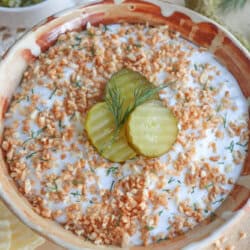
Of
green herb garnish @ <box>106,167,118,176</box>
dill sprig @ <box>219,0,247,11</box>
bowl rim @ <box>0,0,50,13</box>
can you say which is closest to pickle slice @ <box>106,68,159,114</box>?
green herb garnish @ <box>106,167,118,176</box>

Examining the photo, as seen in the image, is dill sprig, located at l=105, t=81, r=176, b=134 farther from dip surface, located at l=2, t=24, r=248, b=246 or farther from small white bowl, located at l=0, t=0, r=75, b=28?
small white bowl, located at l=0, t=0, r=75, b=28

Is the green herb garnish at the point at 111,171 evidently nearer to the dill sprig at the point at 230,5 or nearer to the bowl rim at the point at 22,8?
the bowl rim at the point at 22,8

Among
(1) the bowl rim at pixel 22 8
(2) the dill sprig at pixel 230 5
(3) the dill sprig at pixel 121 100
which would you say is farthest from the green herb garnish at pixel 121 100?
(2) the dill sprig at pixel 230 5

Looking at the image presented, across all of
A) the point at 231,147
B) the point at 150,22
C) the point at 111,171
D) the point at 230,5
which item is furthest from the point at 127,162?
the point at 230,5

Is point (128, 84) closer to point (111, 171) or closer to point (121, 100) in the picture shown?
point (121, 100)

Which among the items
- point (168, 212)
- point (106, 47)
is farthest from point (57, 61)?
point (168, 212)
